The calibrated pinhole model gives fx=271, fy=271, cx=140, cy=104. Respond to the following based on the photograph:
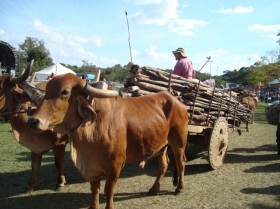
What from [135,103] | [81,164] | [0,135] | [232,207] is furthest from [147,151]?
[0,135]

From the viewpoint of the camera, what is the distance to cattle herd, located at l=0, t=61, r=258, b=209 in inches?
124

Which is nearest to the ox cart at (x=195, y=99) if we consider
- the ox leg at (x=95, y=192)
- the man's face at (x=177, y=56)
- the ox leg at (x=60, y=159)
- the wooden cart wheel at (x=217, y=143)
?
the wooden cart wheel at (x=217, y=143)

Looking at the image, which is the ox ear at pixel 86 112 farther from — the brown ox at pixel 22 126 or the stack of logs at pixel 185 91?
the stack of logs at pixel 185 91

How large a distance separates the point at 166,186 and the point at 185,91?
6.73 ft

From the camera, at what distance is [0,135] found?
1013 cm

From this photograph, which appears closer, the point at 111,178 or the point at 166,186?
the point at 111,178

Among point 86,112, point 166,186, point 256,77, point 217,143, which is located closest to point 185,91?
point 217,143

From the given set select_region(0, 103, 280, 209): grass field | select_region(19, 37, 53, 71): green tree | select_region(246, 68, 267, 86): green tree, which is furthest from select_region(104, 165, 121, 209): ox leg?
select_region(246, 68, 267, 86): green tree

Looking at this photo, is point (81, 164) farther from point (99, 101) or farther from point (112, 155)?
point (99, 101)

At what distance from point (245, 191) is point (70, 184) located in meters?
3.38

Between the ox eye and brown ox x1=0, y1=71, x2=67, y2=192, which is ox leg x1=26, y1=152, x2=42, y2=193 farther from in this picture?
the ox eye

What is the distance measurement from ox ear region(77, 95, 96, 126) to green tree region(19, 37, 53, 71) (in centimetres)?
3796

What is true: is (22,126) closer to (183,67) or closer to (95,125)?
(95,125)

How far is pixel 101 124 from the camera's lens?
3.46 m
